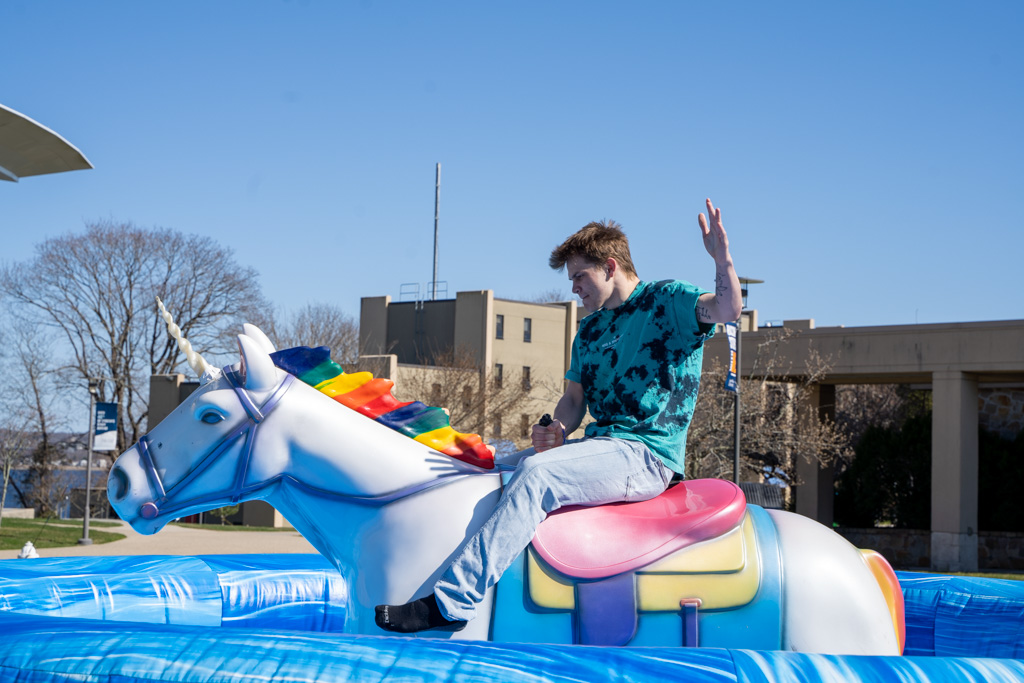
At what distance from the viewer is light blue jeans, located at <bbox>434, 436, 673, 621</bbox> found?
3408mm

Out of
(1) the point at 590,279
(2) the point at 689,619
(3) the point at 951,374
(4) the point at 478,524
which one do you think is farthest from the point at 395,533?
(3) the point at 951,374

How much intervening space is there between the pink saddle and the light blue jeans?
62 millimetres

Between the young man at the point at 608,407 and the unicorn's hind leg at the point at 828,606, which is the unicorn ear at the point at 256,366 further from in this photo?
the unicorn's hind leg at the point at 828,606

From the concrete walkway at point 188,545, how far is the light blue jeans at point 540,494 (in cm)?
1267

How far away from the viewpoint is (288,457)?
3791 millimetres

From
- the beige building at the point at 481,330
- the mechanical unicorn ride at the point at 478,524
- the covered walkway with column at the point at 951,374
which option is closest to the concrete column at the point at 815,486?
the covered walkway with column at the point at 951,374

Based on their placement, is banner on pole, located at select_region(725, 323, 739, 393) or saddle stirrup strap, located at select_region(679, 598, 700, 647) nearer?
saddle stirrup strap, located at select_region(679, 598, 700, 647)

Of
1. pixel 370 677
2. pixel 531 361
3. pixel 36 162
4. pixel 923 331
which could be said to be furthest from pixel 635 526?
pixel 531 361

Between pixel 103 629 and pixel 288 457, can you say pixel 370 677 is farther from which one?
pixel 288 457

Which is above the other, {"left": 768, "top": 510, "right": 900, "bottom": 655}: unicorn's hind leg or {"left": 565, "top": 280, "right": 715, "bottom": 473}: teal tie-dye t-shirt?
{"left": 565, "top": 280, "right": 715, "bottom": 473}: teal tie-dye t-shirt

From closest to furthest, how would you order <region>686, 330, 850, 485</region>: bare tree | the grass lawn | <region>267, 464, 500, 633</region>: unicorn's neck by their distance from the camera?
<region>267, 464, 500, 633</region>: unicorn's neck
the grass lawn
<region>686, 330, 850, 485</region>: bare tree

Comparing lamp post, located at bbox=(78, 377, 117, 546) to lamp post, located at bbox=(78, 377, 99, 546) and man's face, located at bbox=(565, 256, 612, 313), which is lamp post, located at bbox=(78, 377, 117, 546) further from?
man's face, located at bbox=(565, 256, 612, 313)

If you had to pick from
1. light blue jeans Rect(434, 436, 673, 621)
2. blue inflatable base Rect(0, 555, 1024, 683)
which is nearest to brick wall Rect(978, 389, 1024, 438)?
light blue jeans Rect(434, 436, 673, 621)

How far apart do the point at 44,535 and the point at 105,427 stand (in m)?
2.57
